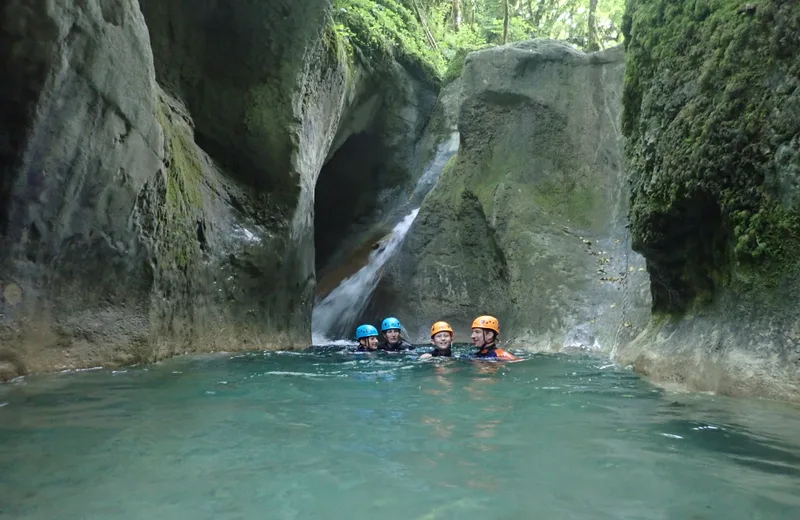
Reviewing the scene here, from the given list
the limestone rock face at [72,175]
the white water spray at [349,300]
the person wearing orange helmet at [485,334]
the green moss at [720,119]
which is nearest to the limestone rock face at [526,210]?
the white water spray at [349,300]

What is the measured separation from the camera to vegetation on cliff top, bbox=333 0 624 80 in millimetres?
14955

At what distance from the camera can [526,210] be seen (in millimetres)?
12930

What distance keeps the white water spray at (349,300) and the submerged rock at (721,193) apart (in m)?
9.48

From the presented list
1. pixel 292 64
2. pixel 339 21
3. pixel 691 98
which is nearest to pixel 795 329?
pixel 691 98

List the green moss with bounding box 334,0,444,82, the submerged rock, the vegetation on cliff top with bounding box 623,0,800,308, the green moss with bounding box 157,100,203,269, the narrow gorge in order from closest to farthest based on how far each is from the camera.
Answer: the submerged rock → the vegetation on cliff top with bounding box 623,0,800,308 → the narrow gorge → the green moss with bounding box 157,100,203,269 → the green moss with bounding box 334,0,444,82

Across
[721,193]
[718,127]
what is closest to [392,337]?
[721,193]

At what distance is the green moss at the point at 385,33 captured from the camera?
14219 millimetres

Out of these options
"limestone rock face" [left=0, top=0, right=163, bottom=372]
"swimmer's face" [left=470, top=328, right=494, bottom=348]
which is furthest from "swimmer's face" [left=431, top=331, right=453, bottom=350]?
"limestone rock face" [left=0, top=0, right=163, bottom=372]

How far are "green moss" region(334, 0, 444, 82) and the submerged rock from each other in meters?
8.56

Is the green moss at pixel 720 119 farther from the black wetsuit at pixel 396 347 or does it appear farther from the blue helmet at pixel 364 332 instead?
the blue helmet at pixel 364 332

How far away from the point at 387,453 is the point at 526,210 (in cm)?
1048

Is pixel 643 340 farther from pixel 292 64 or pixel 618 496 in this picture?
pixel 292 64

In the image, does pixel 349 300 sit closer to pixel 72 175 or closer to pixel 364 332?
pixel 364 332

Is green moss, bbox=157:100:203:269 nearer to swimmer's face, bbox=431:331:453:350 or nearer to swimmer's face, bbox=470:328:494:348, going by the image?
swimmer's face, bbox=431:331:453:350
